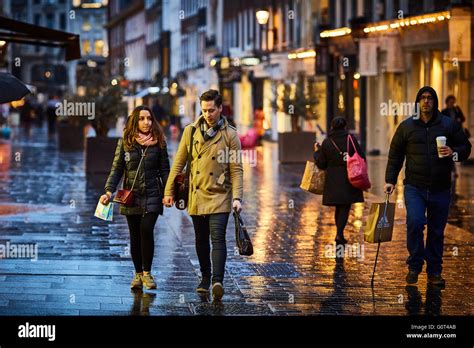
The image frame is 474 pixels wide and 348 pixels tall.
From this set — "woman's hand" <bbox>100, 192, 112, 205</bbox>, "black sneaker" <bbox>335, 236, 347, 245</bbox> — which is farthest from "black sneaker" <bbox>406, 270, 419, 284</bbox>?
"black sneaker" <bbox>335, 236, 347, 245</bbox>

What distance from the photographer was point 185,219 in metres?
20.9


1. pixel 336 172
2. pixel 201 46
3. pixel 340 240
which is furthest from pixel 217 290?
pixel 201 46

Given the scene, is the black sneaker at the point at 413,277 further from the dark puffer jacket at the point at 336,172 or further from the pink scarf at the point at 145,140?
the dark puffer jacket at the point at 336,172

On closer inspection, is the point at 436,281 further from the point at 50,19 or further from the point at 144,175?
the point at 50,19

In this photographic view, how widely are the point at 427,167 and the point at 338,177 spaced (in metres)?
3.77

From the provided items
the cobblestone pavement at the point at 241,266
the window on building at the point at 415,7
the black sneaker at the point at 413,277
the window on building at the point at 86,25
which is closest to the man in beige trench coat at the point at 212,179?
the cobblestone pavement at the point at 241,266

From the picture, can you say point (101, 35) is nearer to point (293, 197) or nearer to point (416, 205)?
point (293, 197)

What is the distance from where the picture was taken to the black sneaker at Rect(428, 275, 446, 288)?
45.3 feet

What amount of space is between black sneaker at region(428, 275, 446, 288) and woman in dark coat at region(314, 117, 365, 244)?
3.33 meters

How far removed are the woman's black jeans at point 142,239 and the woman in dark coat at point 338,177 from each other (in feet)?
14.0

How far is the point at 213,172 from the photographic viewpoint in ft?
41.9

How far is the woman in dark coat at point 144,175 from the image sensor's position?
13328 mm

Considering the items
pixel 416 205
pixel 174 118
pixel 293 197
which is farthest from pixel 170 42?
pixel 416 205
